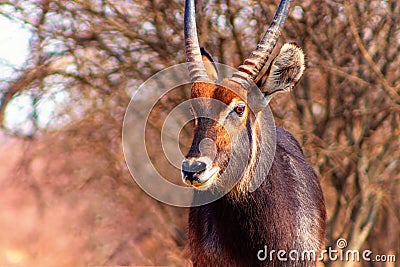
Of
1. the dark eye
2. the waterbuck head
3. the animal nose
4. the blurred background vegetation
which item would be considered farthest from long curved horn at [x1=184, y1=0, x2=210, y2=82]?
the blurred background vegetation

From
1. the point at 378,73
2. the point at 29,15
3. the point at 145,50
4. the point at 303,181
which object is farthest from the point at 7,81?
the point at 303,181

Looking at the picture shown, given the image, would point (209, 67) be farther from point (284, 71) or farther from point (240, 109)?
point (240, 109)

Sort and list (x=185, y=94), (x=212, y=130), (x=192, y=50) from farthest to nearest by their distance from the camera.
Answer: (x=185, y=94)
(x=192, y=50)
(x=212, y=130)

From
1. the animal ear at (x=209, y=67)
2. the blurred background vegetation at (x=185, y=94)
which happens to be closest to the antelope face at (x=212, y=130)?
the animal ear at (x=209, y=67)

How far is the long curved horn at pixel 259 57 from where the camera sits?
4.87 m

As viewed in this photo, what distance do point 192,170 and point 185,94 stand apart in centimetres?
745

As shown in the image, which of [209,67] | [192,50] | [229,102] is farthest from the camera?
[209,67]

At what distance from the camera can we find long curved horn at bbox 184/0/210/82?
196 inches

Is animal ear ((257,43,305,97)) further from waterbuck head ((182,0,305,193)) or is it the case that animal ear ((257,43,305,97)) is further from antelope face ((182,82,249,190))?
antelope face ((182,82,249,190))

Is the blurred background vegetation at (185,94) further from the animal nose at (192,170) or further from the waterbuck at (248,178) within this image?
the animal nose at (192,170)

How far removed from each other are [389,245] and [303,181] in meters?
7.40

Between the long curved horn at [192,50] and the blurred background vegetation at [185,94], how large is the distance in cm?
535

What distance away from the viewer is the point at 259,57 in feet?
16.5

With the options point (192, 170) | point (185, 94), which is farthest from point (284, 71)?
point (185, 94)
